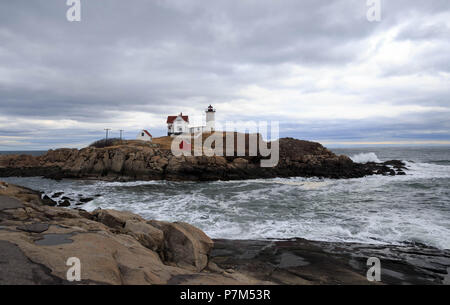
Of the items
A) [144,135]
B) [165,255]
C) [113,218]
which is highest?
[144,135]

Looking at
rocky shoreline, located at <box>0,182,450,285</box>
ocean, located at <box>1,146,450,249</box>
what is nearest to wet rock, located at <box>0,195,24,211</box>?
rocky shoreline, located at <box>0,182,450,285</box>

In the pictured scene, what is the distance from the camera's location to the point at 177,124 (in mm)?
56375

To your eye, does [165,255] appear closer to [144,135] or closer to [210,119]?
[144,135]

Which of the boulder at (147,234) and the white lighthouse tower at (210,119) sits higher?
the white lighthouse tower at (210,119)

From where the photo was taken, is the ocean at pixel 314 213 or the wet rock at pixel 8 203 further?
the ocean at pixel 314 213

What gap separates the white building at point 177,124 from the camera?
185 feet

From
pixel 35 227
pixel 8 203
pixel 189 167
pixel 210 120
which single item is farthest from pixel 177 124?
pixel 35 227

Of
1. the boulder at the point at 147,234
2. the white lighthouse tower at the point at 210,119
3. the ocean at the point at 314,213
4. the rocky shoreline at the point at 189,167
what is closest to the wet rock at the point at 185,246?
the boulder at the point at 147,234

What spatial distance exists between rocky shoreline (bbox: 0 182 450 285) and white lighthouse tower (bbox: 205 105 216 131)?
4633 centimetres

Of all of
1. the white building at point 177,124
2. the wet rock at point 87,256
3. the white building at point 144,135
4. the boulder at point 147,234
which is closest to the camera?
the wet rock at point 87,256

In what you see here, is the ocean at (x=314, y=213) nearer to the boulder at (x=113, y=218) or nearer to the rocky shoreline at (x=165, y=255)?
the rocky shoreline at (x=165, y=255)

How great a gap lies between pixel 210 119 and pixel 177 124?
27.2ft

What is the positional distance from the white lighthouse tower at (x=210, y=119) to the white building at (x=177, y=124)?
228 inches

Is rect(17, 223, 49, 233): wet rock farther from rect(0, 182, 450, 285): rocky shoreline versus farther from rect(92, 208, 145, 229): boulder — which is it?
rect(92, 208, 145, 229): boulder
